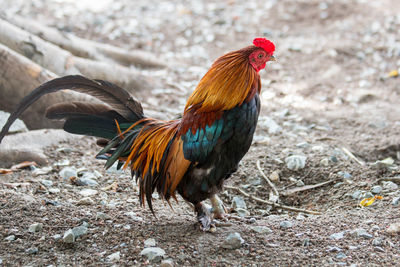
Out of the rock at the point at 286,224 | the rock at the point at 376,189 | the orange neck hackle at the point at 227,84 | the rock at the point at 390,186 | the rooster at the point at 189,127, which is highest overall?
the orange neck hackle at the point at 227,84

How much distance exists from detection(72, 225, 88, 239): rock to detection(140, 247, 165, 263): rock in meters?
0.53

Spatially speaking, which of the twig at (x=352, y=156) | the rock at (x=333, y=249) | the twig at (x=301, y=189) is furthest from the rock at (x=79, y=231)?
the twig at (x=352, y=156)

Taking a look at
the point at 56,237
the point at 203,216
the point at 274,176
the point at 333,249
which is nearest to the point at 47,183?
the point at 56,237

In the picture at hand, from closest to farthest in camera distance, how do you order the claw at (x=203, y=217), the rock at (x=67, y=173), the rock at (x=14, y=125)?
the claw at (x=203, y=217), the rock at (x=67, y=173), the rock at (x=14, y=125)

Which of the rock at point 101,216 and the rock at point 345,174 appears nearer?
the rock at point 101,216

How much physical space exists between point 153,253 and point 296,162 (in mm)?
2044

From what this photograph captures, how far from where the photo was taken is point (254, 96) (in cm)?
335

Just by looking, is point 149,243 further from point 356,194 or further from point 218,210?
point 356,194

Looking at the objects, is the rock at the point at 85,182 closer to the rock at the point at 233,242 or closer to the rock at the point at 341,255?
the rock at the point at 233,242

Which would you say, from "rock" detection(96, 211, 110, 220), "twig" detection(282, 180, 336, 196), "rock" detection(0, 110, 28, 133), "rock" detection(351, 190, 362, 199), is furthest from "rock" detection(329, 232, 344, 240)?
"rock" detection(0, 110, 28, 133)

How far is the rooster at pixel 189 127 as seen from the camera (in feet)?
10.8

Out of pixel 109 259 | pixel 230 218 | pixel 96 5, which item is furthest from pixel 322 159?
pixel 96 5

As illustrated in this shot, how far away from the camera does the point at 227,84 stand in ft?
10.7

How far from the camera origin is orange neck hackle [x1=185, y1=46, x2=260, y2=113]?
3256 millimetres
